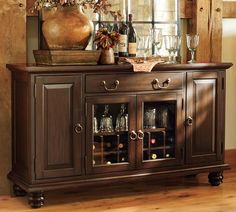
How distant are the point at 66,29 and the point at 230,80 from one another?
167 centimetres

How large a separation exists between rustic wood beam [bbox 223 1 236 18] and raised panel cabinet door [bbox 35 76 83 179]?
5.02 feet

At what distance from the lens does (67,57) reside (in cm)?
382

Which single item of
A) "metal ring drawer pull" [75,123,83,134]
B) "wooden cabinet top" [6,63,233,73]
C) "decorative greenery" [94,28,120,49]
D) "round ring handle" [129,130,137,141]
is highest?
"decorative greenery" [94,28,120,49]

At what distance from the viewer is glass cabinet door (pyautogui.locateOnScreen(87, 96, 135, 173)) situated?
3934 mm

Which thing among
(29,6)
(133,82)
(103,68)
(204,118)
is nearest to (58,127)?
(103,68)

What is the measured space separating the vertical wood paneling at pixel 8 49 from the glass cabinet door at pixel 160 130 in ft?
2.91

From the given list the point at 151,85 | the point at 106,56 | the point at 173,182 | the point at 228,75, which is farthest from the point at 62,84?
the point at 228,75

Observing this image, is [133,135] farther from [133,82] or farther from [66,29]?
[66,29]

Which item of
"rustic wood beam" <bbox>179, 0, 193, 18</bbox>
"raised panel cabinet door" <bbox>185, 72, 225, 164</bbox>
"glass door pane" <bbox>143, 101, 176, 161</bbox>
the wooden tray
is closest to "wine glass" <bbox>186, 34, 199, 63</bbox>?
"raised panel cabinet door" <bbox>185, 72, 225, 164</bbox>

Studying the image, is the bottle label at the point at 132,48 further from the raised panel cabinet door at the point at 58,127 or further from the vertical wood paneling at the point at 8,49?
the vertical wood paneling at the point at 8,49

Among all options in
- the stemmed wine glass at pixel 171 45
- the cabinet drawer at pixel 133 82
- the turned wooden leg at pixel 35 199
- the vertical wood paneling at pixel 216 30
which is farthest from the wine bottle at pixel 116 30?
the turned wooden leg at pixel 35 199

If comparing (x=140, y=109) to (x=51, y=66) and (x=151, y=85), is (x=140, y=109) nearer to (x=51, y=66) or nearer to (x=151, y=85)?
(x=151, y=85)

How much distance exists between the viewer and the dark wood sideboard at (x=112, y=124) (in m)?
3.79

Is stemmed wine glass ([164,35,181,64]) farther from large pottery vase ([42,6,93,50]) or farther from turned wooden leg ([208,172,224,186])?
turned wooden leg ([208,172,224,186])
